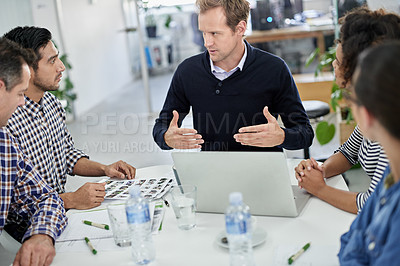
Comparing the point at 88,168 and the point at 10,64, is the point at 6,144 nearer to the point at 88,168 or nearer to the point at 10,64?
the point at 10,64

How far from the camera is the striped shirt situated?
1.60 metres

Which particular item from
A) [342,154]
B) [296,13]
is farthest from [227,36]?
[296,13]

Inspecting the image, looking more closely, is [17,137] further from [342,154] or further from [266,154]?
[342,154]

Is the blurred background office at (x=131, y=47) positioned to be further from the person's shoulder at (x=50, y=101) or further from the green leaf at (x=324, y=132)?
the person's shoulder at (x=50, y=101)

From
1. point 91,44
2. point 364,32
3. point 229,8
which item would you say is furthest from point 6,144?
point 91,44

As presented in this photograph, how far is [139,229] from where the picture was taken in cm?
133

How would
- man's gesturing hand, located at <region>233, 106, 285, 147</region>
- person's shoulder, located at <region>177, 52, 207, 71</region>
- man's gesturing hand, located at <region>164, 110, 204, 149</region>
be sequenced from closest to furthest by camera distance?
man's gesturing hand, located at <region>233, 106, 285, 147</region> → man's gesturing hand, located at <region>164, 110, 204, 149</region> → person's shoulder, located at <region>177, 52, 207, 71</region>

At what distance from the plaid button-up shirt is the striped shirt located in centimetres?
29

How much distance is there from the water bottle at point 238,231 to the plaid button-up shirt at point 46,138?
1137 mm

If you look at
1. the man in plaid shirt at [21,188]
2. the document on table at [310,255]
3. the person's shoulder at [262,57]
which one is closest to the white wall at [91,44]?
the person's shoulder at [262,57]

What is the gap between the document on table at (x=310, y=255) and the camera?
1.27 metres

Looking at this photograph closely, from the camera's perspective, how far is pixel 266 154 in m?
1.42

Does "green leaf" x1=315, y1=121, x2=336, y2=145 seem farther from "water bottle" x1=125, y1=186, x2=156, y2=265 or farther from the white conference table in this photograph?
"water bottle" x1=125, y1=186, x2=156, y2=265

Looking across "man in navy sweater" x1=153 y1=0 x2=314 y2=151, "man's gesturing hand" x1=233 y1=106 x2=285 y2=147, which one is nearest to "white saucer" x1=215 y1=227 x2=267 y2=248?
"man's gesturing hand" x1=233 y1=106 x2=285 y2=147
